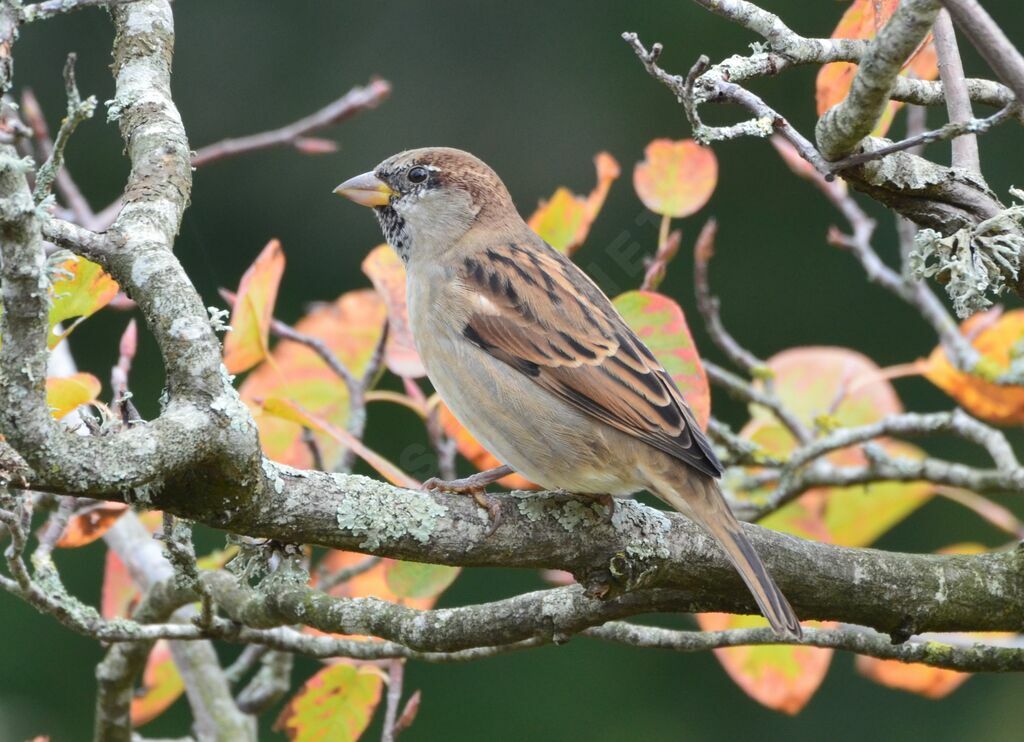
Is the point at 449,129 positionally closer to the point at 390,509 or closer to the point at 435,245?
the point at 435,245

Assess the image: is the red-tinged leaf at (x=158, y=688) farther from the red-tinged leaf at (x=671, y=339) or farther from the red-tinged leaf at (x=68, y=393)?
the red-tinged leaf at (x=671, y=339)

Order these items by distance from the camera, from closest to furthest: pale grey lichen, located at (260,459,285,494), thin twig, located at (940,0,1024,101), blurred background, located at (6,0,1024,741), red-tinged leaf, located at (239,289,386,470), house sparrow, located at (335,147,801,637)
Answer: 1. thin twig, located at (940,0,1024,101)
2. pale grey lichen, located at (260,459,285,494)
3. house sparrow, located at (335,147,801,637)
4. red-tinged leaf, located at (239,289,386,470)
5. blurred background, located at (6,0,1024,741)

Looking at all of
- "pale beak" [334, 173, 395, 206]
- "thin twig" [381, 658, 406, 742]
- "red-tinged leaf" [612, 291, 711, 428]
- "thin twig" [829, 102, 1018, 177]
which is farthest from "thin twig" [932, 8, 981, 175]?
"pale beak" [334, 173, 395, 206]

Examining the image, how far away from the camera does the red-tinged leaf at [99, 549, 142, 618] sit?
261 cm

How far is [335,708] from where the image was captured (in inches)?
82.7

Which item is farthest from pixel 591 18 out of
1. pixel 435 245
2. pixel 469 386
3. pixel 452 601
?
pixel 469 386

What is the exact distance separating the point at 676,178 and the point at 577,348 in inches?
16.7

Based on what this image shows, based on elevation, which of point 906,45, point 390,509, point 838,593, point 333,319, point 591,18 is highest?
point 591,18

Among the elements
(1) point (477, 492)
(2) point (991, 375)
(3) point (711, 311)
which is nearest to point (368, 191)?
(3) point (711, 311)

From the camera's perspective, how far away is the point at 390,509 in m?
1.62

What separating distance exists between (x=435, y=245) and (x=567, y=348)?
0.46m

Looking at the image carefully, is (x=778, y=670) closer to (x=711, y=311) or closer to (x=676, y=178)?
(x=711, y=311)

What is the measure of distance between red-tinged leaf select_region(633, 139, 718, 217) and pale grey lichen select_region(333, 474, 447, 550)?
3.40 feet

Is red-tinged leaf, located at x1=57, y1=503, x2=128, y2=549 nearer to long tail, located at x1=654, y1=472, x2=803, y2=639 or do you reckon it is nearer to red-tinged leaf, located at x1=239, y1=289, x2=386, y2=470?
red-tinged leaf, located at x1=239, y1=289, x2=386, y2=470
